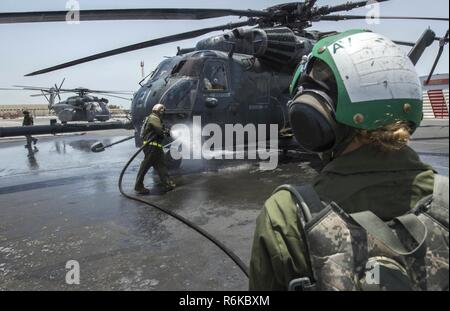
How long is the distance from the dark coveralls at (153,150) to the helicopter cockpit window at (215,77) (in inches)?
85.9

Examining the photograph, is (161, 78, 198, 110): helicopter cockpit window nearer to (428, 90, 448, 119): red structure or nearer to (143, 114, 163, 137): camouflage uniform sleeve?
(143, 114, 163, 137): camouflage uniform sleeve

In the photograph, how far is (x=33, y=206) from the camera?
6.76 metres

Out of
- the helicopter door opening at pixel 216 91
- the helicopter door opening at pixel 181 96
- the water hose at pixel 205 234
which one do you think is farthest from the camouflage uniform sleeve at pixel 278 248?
the helicopter door opening at pixel 216 91

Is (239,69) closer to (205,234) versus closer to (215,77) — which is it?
(215,77)

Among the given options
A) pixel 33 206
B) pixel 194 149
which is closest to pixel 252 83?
pixel 194 149

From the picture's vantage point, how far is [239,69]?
971 cm

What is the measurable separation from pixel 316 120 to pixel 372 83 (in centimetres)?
25

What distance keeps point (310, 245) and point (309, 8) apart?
9.81 metres

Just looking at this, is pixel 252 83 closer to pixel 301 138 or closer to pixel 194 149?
pixel 194 149

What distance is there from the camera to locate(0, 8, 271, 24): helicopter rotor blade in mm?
6047

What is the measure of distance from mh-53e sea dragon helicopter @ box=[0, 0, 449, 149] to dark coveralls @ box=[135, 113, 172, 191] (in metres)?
1.37

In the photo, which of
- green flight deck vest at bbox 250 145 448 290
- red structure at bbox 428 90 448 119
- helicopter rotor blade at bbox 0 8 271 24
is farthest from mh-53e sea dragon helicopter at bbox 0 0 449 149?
green flight deck vest at bbox 250 145 448 290

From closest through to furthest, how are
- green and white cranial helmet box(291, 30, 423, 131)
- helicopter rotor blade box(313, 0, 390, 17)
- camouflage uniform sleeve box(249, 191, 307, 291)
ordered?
camouflage uniform sleeve box(249, 191, 307, 291)
green and white cranial helmet box(291, 30, 423, 131)
helicopter rotor blade box(313, 0, 390, 17)

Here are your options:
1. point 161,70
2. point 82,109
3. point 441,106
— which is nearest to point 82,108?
point 82,109
